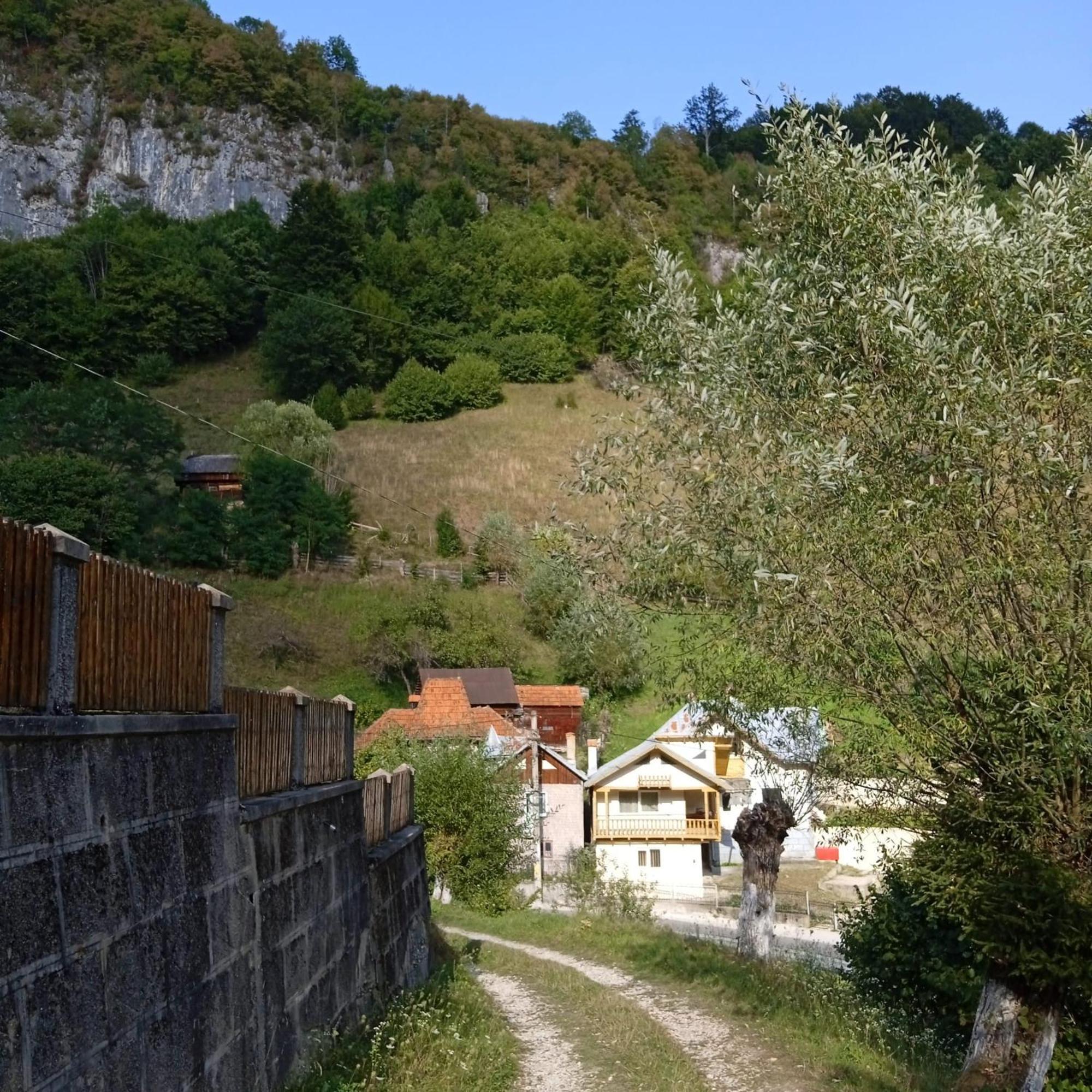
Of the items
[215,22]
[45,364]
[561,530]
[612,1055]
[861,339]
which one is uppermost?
[215,22]

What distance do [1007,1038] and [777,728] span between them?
4.85 meters

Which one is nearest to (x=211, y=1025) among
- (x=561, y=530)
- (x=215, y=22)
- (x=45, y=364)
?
(x=561, y=530)

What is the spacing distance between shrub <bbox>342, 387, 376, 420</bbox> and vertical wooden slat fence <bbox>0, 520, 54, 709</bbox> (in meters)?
91.1

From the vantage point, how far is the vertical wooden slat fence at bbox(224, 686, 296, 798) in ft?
25.4

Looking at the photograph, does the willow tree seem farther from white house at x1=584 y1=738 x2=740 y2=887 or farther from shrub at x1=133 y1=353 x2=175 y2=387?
shrub at x1=133 y1=353 x2=175 y2=387

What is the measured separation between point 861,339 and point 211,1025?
6.67m

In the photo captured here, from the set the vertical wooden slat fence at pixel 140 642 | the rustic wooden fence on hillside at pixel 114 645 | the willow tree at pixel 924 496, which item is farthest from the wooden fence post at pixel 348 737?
the vertical wooden slat fence at pixel 140 642

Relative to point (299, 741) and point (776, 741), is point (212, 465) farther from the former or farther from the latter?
point (299, 741)

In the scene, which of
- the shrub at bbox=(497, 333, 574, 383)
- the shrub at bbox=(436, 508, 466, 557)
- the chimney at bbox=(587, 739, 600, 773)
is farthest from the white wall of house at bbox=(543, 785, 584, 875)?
the shrub at bbox=(497, 333, 574, 383)

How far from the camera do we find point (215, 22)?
160m

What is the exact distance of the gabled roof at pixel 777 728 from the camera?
1221 cm

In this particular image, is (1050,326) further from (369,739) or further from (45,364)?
(45,364)

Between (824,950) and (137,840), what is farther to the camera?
(824,950)

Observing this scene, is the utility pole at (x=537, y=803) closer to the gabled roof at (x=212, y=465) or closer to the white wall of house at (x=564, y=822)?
the white wall of house at (x=564, y=822)
